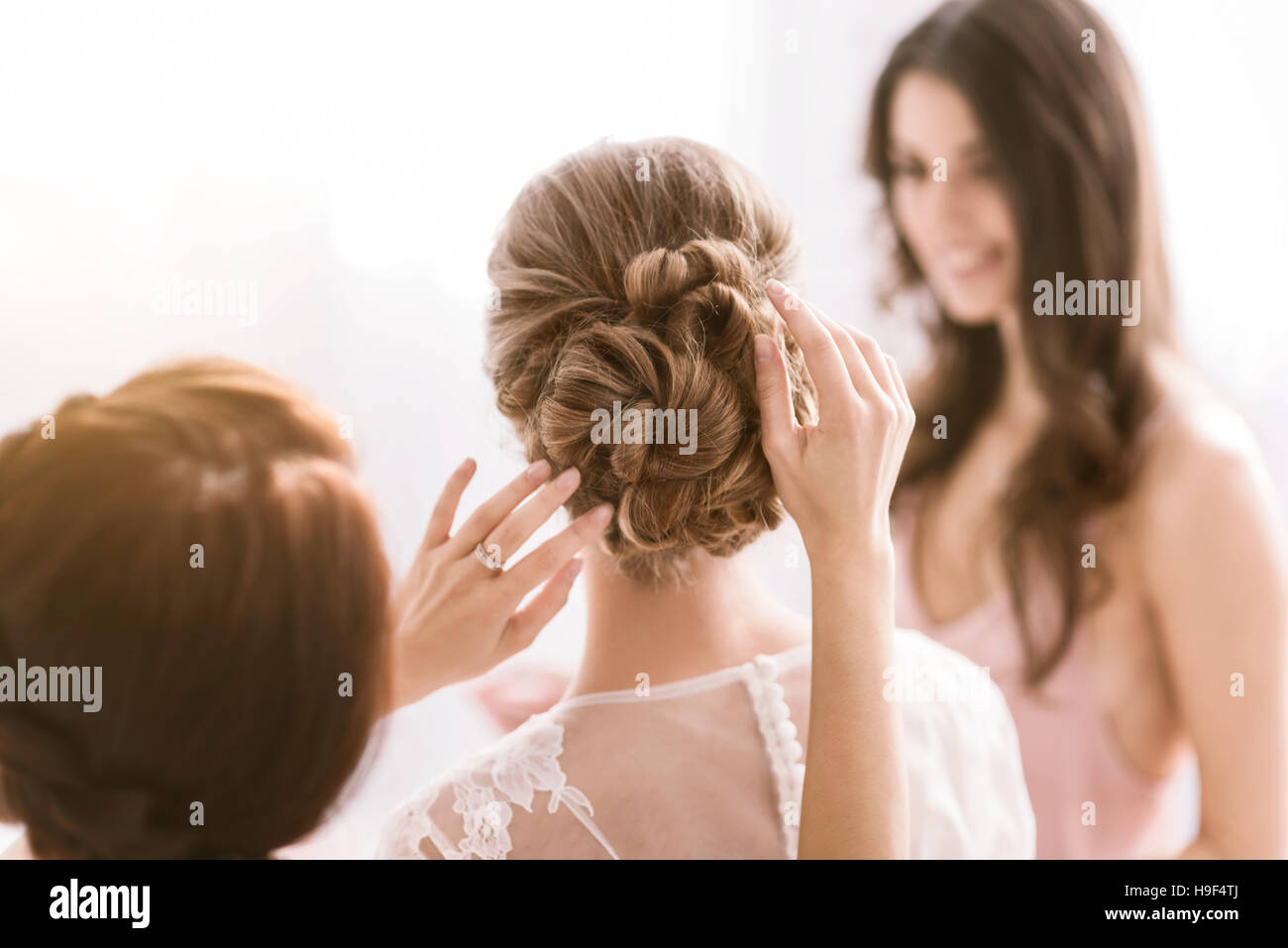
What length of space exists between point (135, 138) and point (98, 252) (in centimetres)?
19

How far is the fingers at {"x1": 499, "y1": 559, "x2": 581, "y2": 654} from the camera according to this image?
2.98ft

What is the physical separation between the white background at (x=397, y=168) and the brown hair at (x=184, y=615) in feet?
2.91

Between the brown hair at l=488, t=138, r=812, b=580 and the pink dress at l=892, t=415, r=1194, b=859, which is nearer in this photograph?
the brown hair at l=488, t=138, r=812, b=580

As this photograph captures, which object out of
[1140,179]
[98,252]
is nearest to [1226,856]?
[1140,179]

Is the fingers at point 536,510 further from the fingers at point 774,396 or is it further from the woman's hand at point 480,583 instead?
the fingers at point 774,396

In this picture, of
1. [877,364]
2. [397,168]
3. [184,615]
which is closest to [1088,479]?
[877,364]

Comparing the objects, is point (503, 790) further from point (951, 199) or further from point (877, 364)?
point (951, 199)

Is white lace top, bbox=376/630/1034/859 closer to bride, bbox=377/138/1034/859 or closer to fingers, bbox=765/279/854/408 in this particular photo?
bride, bbox=377/138/1034/859

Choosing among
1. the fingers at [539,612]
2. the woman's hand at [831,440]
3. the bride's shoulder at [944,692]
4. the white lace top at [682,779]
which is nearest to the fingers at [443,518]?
the fingers at [539,612]

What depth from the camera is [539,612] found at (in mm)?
911

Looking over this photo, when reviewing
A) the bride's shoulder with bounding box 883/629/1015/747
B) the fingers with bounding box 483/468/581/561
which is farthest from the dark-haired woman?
the fingers with bounding box 483/468/581/561

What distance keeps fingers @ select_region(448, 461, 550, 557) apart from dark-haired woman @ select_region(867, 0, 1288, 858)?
3.16 feet

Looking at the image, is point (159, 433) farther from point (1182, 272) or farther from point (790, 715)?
point (1182, 272)

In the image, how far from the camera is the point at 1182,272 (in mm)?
1669
